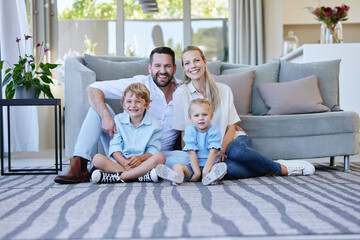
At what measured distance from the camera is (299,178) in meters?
2.53

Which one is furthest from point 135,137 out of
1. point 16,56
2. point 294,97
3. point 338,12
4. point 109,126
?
point 338,12

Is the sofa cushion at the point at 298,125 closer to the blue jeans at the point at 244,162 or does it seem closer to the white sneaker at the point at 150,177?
the blue jeans at the point at 244,162

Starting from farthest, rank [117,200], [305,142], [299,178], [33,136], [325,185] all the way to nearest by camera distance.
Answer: [33,136] → [305,142] → [299,178] → [325,185] → [117,200]

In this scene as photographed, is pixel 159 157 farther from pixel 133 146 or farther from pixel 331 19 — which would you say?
pixel 331 19

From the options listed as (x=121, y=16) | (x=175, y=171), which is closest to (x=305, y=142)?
(x=175, y=171)

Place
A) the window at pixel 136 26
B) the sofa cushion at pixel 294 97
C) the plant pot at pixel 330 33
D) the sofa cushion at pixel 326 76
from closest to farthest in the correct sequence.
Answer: the sofa cushion at pixel 294 97 → the sofa cushion at pixel 326 76 → the plant pot at pixel 330 33 → the window at pixel 136 26

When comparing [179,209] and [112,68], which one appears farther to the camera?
[112,68]

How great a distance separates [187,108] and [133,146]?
15.2 inches

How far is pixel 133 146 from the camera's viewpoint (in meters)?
2.48

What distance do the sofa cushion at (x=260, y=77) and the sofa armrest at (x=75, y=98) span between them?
1.15 meters

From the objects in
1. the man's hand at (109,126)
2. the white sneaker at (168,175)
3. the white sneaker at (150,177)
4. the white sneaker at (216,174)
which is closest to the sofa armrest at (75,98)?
the man's hand at (109,126)

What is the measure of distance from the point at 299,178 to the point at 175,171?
0.73 meters

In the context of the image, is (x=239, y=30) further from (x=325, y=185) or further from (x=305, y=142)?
(x=325, y=185)

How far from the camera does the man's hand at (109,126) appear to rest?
2.52 meters
